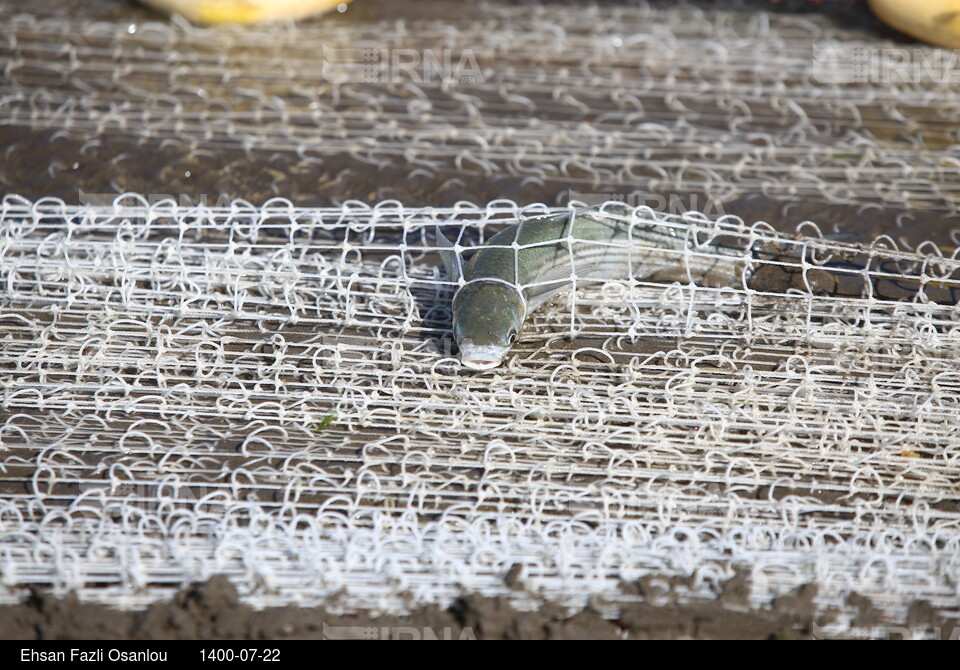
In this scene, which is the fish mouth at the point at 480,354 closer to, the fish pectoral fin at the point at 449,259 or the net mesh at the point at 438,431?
the net mesh at the point at 438,431

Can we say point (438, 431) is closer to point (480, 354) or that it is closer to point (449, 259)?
point (480, 354)

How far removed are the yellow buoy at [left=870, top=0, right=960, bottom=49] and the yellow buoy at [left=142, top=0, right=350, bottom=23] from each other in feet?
12.7

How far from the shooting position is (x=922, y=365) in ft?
10.7

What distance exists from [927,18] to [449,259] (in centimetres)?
400

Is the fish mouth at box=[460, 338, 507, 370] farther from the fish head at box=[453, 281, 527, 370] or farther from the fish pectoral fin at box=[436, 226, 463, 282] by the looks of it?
the fish pectoral fin at box=[436, 226, 463, 282]

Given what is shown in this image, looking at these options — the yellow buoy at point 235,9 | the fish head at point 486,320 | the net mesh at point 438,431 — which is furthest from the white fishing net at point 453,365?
the yellow buoy at point 235,9

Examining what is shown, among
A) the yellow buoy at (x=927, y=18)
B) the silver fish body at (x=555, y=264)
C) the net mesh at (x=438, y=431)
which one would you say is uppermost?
the yellow buoy at (x=927, y=18)

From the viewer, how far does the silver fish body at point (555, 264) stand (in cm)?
322

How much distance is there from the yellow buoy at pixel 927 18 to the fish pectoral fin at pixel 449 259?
12.8 feet

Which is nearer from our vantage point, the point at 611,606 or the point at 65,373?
the point at 611,606

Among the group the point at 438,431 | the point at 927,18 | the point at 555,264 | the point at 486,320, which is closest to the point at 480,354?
the point at 486,320
